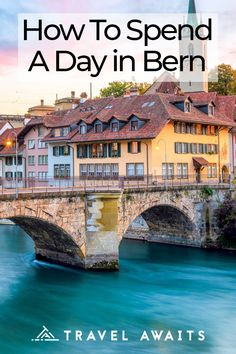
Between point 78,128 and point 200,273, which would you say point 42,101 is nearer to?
point 78,128

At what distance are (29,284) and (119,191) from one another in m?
7.65

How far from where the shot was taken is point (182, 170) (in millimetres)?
49000

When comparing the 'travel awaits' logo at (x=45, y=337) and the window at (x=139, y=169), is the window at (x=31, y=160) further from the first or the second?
the 'travel awaits' logo at (x=45, y=337)

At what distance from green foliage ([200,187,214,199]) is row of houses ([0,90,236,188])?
3293 mm

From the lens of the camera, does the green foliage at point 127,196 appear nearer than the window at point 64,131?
Yes

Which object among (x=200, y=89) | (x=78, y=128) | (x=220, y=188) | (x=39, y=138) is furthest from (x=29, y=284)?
(x=200, y=89)

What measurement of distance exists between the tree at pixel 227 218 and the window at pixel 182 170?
5477 mm

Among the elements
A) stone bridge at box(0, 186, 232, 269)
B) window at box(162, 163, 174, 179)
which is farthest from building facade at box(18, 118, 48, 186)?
stone bridge at box(0, 186, 232, 269)

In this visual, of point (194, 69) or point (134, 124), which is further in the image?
point (194, 69)

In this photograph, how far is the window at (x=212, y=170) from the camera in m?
52.1

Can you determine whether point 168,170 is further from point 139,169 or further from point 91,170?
point 91,170

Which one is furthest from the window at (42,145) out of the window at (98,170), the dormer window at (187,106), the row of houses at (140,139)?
the dormer window at (187,106)

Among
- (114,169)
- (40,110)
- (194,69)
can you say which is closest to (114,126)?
(114,169)

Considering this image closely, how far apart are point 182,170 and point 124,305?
71.9 ft
